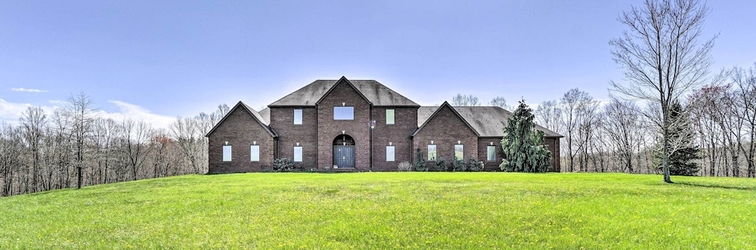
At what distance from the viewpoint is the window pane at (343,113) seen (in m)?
33.1

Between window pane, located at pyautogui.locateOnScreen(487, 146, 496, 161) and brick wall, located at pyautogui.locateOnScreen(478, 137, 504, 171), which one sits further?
window pane, located at pyautogui.locateOnScreen(487, 146, 496, 161)

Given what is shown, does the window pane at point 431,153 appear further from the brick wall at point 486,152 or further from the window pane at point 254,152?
the window pane at point 254,152

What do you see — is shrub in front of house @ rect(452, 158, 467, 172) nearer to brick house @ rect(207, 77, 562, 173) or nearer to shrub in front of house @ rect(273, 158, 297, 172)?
brick house @ rect(207, 77, 562, 173)

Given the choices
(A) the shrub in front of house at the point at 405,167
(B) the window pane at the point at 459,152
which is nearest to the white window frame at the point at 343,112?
(A) the shrub in front of house at the point at 405,167

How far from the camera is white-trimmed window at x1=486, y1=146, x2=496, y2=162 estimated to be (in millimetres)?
34500

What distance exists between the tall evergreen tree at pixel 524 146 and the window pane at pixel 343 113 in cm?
1167

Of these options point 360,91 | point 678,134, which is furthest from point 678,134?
point 360,91

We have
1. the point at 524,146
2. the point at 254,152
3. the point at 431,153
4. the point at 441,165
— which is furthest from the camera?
the point at 431,153

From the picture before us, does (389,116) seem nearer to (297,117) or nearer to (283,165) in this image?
(297,117)

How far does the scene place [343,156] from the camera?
110 ft

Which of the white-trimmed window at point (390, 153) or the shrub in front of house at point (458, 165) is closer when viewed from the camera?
the shrub in front of house at point (458, 165)

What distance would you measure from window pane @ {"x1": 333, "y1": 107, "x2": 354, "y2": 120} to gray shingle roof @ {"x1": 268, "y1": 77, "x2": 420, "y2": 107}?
5.60ft

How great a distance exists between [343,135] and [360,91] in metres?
3.72

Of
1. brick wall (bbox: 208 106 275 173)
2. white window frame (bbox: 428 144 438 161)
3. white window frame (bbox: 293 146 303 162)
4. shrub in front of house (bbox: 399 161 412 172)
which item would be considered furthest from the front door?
white window frame (bbox: 428 144 438 161)
